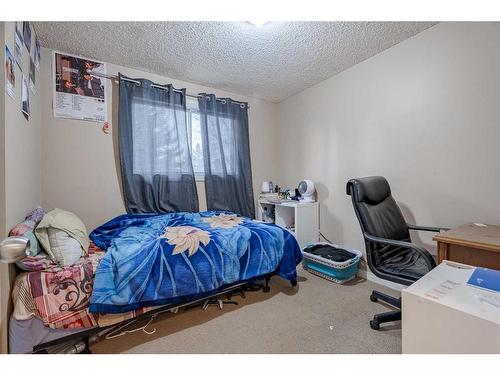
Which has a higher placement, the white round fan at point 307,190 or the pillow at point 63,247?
Result: the white round fan at point 307,190

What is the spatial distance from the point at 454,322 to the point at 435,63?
211 centimetres

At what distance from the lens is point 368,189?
181cm

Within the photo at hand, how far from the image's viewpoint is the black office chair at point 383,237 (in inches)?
61.3

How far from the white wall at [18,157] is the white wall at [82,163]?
0.44 feet

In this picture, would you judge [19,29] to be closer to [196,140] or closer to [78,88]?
[78,88]

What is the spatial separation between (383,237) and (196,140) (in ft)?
7.72

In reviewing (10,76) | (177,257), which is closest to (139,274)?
(177,257)

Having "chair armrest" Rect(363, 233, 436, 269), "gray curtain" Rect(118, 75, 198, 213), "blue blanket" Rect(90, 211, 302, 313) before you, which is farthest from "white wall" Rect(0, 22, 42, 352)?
"chair armrest" Rect(363, 233, 436, 269)

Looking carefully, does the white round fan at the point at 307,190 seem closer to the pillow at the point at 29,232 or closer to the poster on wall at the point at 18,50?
the pillow at the point at 29,232

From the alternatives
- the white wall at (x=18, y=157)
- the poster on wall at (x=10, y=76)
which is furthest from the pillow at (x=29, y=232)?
the poster on wall at (x=10, y=76)

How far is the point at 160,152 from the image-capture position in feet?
8.87

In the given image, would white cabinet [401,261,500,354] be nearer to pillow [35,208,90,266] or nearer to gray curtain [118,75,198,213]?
pillow [35,208,90,266]

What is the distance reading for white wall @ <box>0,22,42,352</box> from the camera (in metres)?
1.12
